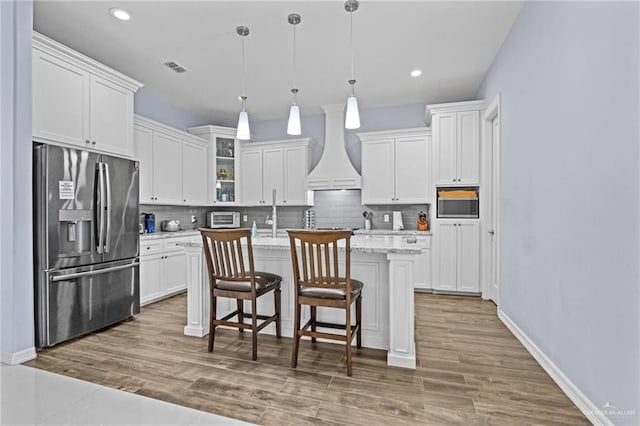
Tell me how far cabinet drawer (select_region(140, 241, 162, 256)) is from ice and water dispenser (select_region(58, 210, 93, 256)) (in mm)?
934

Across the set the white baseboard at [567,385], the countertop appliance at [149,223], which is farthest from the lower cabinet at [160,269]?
the white baseboard at [567,385]

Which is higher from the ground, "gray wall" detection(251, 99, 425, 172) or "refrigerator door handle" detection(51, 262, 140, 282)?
"gray wall" detection(251, 99, 425, 172)

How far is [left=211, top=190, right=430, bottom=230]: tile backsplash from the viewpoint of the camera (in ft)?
17.3

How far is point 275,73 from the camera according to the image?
4.06 metres

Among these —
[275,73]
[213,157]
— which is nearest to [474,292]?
[275,73]

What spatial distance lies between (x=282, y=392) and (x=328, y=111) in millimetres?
4354

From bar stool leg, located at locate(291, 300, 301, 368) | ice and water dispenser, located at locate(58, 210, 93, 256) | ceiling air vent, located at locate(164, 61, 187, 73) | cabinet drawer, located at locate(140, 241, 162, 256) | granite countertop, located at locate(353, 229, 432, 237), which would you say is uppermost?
ceiling air vent, located at locate(164, 61, 187, 73)

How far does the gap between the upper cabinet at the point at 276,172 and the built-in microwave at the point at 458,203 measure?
7.19 ft

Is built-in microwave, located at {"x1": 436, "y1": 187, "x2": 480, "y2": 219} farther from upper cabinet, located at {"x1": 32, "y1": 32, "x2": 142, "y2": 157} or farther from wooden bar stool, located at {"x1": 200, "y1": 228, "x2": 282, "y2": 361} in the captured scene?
upper cabinet, located at {"x1": 32, "y1": 32, "x2": 142, "y2": 157}

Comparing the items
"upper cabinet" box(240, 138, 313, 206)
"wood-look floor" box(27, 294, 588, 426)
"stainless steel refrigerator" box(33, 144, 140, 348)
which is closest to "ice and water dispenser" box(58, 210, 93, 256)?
"stainless steel refrigerator" box(33, 144, 140, 348)

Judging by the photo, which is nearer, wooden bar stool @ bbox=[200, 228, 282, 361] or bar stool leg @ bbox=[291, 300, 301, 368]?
bar stool leg @ bbox=[291, 300, 301, 368]

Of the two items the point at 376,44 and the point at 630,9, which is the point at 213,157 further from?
the point at 630,9

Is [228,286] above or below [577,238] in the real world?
below

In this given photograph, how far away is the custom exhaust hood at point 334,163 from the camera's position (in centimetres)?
516
